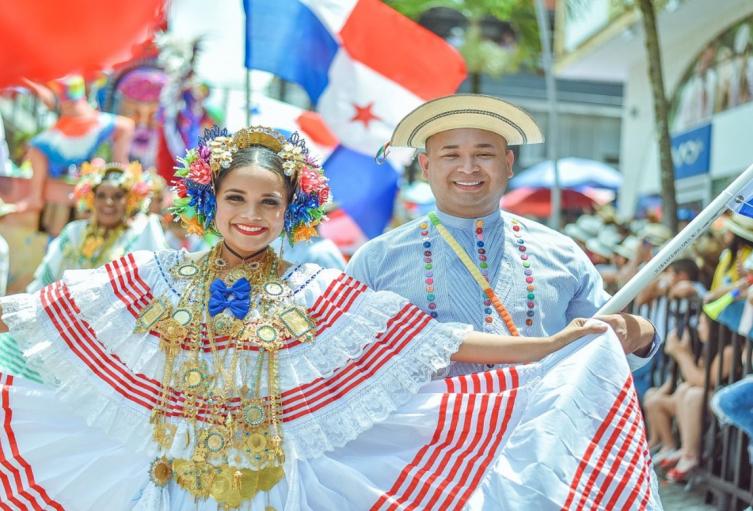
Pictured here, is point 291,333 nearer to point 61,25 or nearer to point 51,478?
point 51,478

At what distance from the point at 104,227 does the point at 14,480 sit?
3.91 m

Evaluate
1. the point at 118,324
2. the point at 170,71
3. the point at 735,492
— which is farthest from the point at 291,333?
the point at 170,71

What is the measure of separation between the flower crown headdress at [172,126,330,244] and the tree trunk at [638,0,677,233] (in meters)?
8.76

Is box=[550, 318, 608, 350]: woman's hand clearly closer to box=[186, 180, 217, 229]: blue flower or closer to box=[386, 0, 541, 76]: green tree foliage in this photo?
box=[186, 180, 217, 229]: blue flower

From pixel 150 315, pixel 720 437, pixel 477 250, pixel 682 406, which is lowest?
pixel 720 437

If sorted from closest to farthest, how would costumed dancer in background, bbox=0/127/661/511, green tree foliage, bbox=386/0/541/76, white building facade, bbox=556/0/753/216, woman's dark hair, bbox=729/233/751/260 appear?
1. costumed dancer in background, bbox=0/127/661/511
2. woman's dark hair, bbox=729/233/751/260
3. white building facade, bbox=556/0/753/216
4. green tree foliage, bbox=386/0/541/76

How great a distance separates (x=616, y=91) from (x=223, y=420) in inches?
1556

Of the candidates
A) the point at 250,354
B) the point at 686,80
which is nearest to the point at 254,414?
the point at 250,354

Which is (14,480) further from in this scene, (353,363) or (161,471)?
(353,363)

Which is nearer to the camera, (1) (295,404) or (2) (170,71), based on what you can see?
(1) (295,404)

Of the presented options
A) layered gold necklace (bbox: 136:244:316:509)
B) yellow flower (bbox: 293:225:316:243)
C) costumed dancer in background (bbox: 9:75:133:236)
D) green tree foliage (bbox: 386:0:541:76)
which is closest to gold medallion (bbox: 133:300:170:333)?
layered gold necklace (bbox: 136:244:316:509)

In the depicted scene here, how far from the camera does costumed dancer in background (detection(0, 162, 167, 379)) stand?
739 cm

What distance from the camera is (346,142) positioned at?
28.4 ft

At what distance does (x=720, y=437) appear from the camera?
7.16 meters
